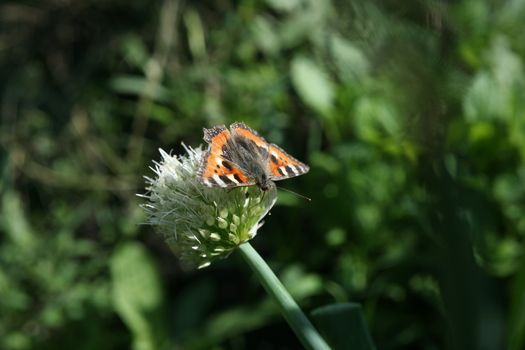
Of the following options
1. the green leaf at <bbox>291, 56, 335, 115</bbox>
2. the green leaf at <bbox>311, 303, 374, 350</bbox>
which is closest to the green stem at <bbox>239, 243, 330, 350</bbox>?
the green leaf at <bbox>311, 303, 374, 350</bbox>

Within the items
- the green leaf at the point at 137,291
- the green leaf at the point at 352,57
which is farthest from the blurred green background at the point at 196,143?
the green leaf at the point at 352,57

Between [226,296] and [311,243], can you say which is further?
[226,296]

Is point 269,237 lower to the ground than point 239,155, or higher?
lower

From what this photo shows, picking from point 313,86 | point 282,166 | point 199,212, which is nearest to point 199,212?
point 199,212

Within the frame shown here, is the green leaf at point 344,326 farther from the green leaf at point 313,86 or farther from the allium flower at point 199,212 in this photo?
the green leaf at point 313,86

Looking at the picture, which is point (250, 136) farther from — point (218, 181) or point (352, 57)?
point (352, 57)

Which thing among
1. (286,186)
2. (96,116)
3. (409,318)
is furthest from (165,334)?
(96,116)

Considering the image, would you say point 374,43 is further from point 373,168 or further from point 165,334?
point 165,334
